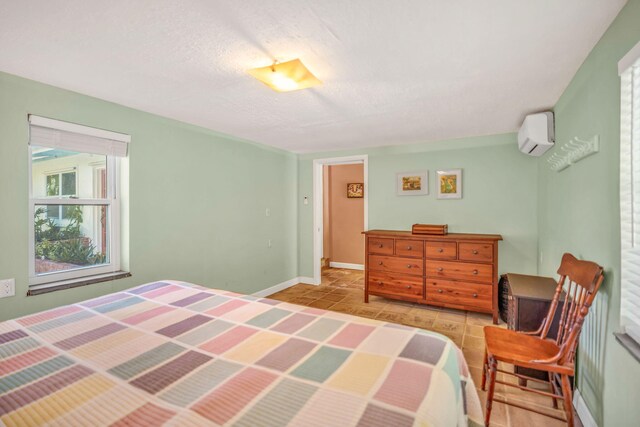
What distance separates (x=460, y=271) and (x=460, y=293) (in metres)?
0.26

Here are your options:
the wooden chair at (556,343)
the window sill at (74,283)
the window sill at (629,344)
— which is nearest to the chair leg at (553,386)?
→ the wooden chair at (556,343)

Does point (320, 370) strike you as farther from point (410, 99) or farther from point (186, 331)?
point (410, 99)

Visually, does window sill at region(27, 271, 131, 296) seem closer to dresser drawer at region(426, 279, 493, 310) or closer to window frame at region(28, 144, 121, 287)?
window frame at region(28, 144, 121, 287)

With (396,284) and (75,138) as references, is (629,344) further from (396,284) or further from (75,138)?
(75,138)

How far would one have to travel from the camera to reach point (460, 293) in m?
3.50

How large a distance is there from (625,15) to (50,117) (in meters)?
3.48

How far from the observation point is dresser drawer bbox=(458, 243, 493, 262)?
336 centimetres

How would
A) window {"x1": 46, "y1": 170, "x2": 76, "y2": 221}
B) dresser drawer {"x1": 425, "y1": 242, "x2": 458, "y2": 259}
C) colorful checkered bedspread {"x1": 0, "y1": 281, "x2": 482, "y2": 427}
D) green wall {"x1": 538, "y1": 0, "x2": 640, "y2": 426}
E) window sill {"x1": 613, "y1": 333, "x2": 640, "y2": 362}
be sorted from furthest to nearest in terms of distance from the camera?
dresser drawer {"x1": 425, "y1": 242, "x2": 458, "y2": 259} → window {"x1": 46, "y1": 170, "x2": 76, "y2": 221} → green wall {"x1": 538, "y1": 0, "x2": 640, "y2": 426} → window sill {"x1": 613, "y1": 333, "x2": 640, "y2": 362} → colorful checkered bedspread {"x1": 0, "y1": 281, "x2": 482, "y2": 427}

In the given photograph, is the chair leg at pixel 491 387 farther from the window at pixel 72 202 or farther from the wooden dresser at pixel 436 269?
the window at pixel 72 202

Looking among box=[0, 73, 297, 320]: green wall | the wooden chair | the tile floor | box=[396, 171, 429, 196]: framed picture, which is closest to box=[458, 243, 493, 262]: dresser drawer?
the tile floor

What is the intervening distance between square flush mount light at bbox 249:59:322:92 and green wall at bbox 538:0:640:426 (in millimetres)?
1541

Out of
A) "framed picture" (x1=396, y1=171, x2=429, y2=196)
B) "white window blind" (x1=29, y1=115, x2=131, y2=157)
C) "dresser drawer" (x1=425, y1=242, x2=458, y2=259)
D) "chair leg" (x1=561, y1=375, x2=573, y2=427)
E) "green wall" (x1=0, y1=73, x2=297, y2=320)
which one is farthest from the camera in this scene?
"framed picture" (x1=396, y1=171, x2=429, y2=196)

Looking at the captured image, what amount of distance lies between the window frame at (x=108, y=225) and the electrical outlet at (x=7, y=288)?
134 mm

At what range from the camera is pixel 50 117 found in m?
2.22
